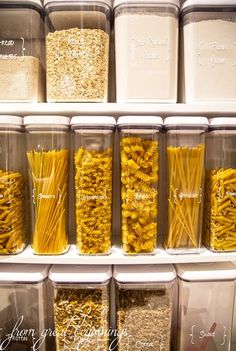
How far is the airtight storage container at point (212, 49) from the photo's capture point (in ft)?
3.12

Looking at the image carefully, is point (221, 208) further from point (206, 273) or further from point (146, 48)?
point (146, 48)

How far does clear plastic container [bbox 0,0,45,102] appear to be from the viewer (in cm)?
96

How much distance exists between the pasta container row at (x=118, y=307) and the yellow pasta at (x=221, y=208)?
0.32 feet

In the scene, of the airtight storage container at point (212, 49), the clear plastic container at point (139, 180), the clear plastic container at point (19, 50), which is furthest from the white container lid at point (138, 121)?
the clear plastic container at point (19, 50)

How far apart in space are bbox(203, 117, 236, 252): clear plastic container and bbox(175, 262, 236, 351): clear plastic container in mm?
110

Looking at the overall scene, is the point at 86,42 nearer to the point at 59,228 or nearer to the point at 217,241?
the point at 59,228

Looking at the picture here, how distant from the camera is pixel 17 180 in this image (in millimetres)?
985

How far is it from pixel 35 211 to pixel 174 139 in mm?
479

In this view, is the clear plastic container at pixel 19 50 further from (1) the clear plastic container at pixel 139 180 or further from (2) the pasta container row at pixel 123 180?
(1) the clear plastic container at pixel 139 180

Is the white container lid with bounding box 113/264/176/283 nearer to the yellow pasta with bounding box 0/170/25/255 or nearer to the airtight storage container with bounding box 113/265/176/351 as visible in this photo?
the airtight storage container with bounding box 113/265/176/351

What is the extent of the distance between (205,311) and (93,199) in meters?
0.52

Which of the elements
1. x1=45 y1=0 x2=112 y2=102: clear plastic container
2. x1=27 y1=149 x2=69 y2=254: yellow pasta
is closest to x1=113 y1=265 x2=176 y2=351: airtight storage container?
x1=27 y1=149 x2=69 y2=254: yellow pasta

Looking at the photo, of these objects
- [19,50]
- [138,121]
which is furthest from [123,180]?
[19,50]

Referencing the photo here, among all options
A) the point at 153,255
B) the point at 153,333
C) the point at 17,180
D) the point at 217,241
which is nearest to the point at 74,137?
the point at 17,180
